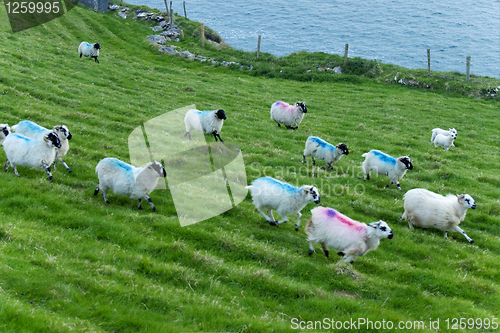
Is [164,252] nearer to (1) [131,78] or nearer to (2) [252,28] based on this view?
(1) [131,78]

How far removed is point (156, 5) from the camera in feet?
291

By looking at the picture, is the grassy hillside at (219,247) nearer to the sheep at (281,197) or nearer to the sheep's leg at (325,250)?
the sheep's leg at (325,250)

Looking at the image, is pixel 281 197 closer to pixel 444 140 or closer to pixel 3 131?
pixel 3 131

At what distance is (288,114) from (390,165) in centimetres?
919

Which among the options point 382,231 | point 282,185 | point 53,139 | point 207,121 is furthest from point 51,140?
point 382,231

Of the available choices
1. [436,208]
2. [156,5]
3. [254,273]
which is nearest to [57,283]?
[254,273]

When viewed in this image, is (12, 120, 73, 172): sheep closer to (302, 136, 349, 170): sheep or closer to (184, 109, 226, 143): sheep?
(184, 109, 226, 143): sheep

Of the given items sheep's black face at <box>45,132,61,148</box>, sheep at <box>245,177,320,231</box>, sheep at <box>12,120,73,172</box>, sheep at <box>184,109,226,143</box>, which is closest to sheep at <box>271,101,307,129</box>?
sheep at <box>184,109,226,143</box>

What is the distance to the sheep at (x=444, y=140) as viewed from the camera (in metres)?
24.4

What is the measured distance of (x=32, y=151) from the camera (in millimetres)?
13039

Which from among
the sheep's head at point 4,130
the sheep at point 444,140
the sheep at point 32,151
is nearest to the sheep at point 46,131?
the sheep's head at point 4,130

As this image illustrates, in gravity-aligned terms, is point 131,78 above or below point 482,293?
above

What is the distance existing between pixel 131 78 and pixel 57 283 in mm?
26497

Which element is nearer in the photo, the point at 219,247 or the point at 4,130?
the point at 219,247
